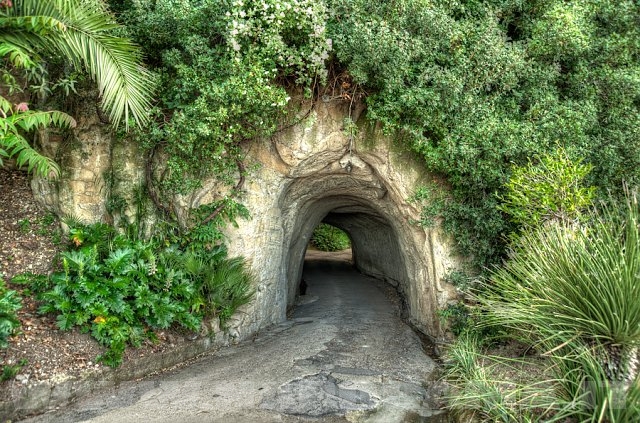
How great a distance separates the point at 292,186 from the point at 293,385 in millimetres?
3806

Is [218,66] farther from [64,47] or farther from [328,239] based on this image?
[328,239]

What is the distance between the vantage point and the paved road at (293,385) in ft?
13.9

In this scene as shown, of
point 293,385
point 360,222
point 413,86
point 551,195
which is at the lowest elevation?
point 293,385

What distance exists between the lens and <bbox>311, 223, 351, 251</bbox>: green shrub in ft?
82.8

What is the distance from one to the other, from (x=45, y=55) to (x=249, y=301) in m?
4.43

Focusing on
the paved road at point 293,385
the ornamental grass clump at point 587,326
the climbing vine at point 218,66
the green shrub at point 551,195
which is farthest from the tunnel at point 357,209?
the ornamental grass clump at point 587,326

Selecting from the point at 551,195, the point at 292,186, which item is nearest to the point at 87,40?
the point at 292,186

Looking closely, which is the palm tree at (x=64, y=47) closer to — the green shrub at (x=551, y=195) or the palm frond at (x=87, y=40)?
the palm frond at (x=87, y=40)

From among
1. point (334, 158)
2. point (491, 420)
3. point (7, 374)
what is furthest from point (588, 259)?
point (7, 374)

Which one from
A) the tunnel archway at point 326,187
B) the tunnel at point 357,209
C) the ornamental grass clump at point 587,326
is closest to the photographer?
the ornamental grass clump at point 587,326

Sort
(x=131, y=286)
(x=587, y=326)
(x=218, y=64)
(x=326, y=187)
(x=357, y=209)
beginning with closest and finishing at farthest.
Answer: (x=587, y=326) → (x=131, y=286) → (x=218, y=64) → (x=326, y=187) → (x=357, y=209)

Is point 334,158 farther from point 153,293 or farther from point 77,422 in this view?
point 77,422

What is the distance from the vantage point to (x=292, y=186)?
309 inches

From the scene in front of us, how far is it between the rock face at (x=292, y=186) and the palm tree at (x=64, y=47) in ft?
4.37
